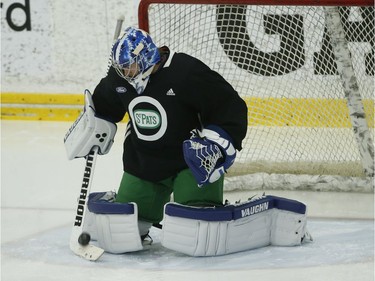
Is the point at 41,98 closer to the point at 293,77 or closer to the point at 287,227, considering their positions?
the point at 293,77

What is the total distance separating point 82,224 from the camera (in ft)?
11.7

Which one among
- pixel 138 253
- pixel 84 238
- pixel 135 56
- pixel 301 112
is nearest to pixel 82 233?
pixel 84 238

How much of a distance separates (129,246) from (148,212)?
7.4 inches

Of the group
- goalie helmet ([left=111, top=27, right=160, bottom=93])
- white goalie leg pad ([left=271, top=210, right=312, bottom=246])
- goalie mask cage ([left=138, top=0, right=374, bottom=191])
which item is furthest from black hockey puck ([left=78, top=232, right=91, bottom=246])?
goalie mask cage ([left=138, top=0, right=374, bottom=191])

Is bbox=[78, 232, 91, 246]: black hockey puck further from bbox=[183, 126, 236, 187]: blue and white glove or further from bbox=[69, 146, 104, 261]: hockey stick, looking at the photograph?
bbox=[183, 126, 236, 187]: blue and white glove

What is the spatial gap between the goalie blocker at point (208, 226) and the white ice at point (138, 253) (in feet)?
0.13

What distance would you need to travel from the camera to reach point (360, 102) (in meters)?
4.49

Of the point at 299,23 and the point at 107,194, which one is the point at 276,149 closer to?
the point at 299,23

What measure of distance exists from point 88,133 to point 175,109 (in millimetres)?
370

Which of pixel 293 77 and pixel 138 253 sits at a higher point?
pixel 293 77

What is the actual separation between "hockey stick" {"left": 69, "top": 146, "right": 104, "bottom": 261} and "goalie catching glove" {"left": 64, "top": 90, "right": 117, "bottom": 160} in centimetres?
Result: 3

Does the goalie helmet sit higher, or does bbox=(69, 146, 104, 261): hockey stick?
the goalie helmet

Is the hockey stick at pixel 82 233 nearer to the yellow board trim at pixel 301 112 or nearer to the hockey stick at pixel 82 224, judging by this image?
the hockey stick at pixel 82 224

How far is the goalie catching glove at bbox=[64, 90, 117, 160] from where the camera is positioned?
3668 mm
